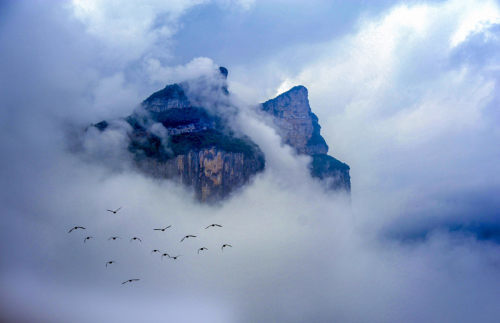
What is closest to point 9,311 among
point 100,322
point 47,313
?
point 47,313

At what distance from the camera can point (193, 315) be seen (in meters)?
184

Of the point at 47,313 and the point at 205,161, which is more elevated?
the point at 205,161

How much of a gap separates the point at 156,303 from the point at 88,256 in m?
44.5

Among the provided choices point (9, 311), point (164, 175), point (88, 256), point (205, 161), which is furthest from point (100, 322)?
point (205, 161)

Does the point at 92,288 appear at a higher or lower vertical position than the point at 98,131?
lower

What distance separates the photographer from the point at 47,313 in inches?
6161

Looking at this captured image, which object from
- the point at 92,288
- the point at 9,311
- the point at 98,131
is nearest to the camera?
the point at 9,311

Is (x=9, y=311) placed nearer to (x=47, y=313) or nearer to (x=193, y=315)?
(x=47, y=313)

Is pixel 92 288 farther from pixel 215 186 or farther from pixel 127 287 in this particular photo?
pixel 215 186

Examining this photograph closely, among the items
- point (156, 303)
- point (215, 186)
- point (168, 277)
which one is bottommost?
point (156, 303)

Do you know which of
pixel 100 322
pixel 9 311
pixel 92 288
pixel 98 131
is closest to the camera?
pixel 9 311

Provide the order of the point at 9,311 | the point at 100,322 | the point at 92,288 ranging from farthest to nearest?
the point at 92,288, the point at 100,322, the point at 9,311

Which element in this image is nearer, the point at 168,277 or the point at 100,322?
the point at 100,322

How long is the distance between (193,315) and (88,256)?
60948mm
